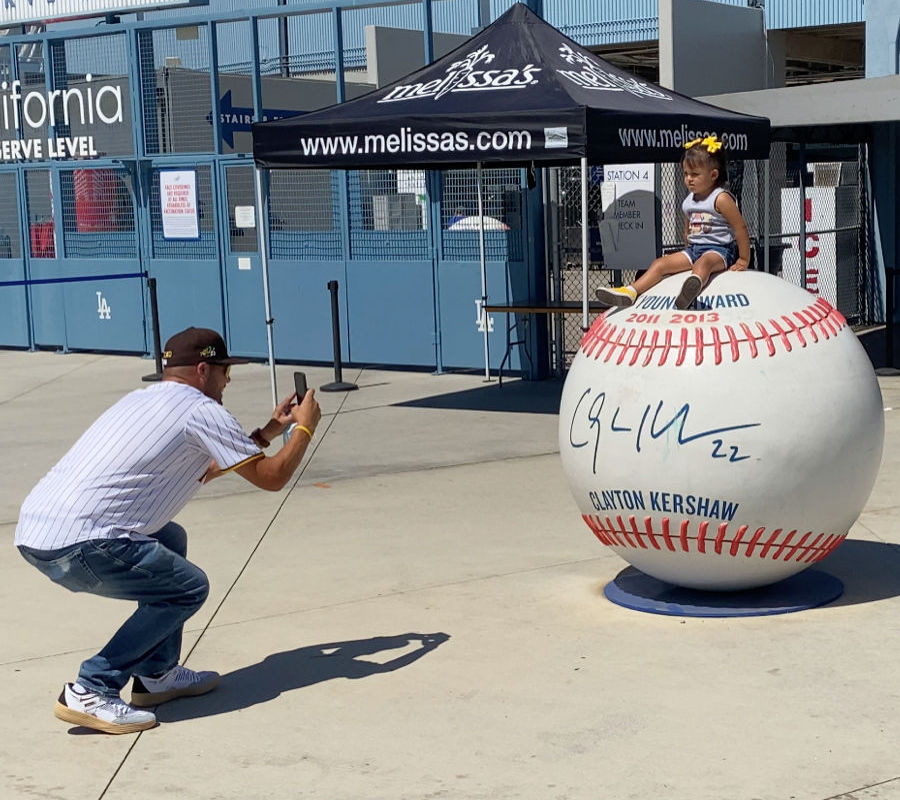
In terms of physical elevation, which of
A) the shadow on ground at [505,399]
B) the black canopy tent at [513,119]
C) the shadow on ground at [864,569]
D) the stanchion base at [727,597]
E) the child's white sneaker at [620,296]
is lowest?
the shadow on ground at [864,569]

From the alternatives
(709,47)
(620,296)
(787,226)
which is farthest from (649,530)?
(709,47)

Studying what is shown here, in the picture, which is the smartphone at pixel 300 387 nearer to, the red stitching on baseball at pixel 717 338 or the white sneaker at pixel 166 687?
the white sneaker at pixel 166 687

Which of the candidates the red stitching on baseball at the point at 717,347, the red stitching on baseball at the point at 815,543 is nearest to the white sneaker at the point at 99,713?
the red stitching on baseball at the point at 717,347

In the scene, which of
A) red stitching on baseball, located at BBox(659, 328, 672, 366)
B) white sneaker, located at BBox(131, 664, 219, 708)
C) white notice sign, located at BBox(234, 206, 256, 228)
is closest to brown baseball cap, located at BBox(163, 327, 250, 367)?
white sneaker, located at BBox(131, 664, 219, 708)

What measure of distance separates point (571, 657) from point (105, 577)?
192 cm

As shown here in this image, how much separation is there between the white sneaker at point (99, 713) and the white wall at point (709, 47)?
2034cm

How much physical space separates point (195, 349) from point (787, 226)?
552 inches

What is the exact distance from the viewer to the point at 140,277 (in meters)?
17.2

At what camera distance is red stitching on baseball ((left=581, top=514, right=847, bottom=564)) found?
19.7 ft

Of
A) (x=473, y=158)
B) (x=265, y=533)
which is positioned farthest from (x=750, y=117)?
(x=265, y=533)

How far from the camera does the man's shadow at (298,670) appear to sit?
5457mm

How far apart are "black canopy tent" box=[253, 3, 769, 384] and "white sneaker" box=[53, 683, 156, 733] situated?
18.6 ft
